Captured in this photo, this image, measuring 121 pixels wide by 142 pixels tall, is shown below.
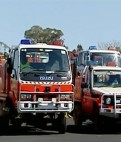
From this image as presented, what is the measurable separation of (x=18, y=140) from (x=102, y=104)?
11.7 feet

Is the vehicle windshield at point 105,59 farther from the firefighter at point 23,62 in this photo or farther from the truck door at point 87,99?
the firefighter at point 23,62

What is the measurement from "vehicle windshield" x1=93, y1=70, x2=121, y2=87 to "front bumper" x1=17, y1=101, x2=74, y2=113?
2135mm

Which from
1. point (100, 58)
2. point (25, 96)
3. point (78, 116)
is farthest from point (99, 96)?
point (100, 58)

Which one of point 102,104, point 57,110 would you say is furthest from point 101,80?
point 57,110

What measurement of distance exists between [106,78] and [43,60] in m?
3.01

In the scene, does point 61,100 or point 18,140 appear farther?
point 61,100

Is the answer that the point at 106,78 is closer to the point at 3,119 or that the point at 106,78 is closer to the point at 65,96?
the point at 65,96

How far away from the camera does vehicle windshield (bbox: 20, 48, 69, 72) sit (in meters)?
16.4

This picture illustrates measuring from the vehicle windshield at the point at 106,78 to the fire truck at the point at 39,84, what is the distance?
1958 mm

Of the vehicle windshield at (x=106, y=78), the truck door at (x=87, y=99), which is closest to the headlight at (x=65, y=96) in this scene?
the truck door at (x=87, y=99)

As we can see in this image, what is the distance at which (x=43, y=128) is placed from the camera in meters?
19.3

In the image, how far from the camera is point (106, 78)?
18.5m

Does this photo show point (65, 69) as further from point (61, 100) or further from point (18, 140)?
point (18, 140)

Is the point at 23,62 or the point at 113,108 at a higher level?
the point at 23,62
